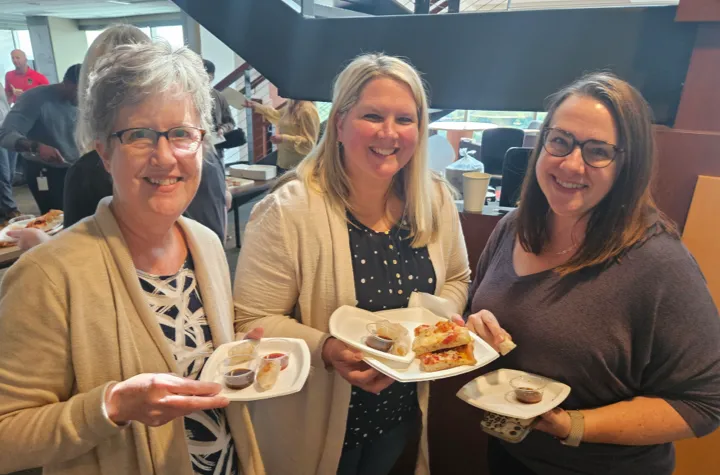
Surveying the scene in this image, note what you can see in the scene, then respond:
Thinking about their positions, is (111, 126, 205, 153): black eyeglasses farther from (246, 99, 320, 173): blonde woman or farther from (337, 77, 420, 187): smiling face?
(246, 99, 320, 173): blonde woman

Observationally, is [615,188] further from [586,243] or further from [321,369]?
[321,369]

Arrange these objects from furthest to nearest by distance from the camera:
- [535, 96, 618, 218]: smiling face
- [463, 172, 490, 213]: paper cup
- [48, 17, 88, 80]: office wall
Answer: [48, 17, 88, 80]: office wall, [463, 172, 490, 213]: paper cup, [535, 96, 618, 218]: smiling face

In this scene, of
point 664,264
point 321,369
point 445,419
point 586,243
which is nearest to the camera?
point 664,264

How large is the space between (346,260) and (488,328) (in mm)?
467

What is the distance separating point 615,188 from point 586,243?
165mm

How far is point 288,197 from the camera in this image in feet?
4.48

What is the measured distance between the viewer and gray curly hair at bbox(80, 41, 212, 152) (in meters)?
0.92

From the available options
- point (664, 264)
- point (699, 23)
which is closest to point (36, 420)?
point (664, 264)

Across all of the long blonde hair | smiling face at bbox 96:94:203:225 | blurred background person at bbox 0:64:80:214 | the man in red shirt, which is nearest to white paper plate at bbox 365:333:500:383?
the long blonde hair

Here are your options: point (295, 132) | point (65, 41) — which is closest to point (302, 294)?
point (295, 132)

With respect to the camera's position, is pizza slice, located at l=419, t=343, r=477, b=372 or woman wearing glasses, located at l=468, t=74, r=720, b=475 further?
pizza slice, located at l=419, t=343, r=477, b=372

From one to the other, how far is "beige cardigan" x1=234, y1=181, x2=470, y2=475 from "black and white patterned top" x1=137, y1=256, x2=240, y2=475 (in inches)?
8.6

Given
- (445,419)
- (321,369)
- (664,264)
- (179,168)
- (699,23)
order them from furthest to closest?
(445,419) → (699,23) → (321,369) → (664,264) → (179,168)

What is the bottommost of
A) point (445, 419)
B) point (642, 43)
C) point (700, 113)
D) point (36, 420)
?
point (445, 419)
